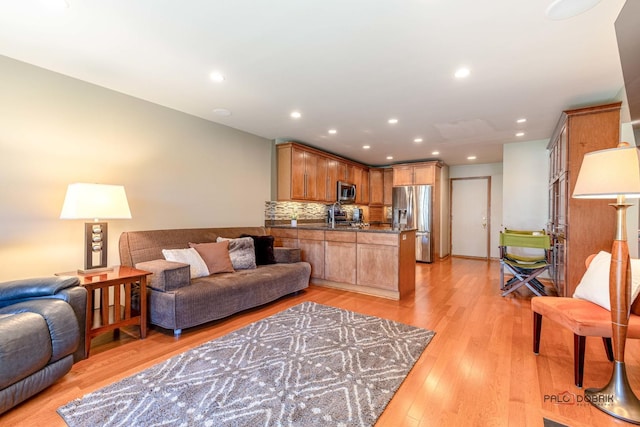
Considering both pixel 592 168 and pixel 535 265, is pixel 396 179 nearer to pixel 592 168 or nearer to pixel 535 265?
pixel 535 265

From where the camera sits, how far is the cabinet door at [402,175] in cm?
675

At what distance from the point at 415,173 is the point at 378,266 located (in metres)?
3.55

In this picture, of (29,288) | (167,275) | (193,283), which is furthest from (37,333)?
(193,283)

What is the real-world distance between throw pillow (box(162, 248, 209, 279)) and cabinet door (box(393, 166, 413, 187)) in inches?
200

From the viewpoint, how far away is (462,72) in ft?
8.36

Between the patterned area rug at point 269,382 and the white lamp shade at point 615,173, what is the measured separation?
64.7 inches

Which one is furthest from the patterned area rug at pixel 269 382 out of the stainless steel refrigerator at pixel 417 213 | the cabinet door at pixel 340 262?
the stainless steel refrigerator at pixel 417 213

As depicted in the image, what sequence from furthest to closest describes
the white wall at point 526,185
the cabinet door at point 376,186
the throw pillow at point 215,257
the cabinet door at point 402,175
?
the cabinet door at point 376,186 < the cabinet door at point 402,175 < the white wall at point 526,185 < the throw pillow at point 215,257

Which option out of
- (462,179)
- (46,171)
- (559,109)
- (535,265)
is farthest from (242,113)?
(462,179)

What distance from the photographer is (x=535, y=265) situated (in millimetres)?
3746

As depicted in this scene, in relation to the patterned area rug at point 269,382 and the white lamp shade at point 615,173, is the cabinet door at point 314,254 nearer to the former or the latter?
the patterned area rug at point 269,382

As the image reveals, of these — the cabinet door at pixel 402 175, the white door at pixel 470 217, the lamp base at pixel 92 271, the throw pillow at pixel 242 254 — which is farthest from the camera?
the white door at pixel 470 217

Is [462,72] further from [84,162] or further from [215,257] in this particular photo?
[84,162]

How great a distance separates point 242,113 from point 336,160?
9.04 ft
